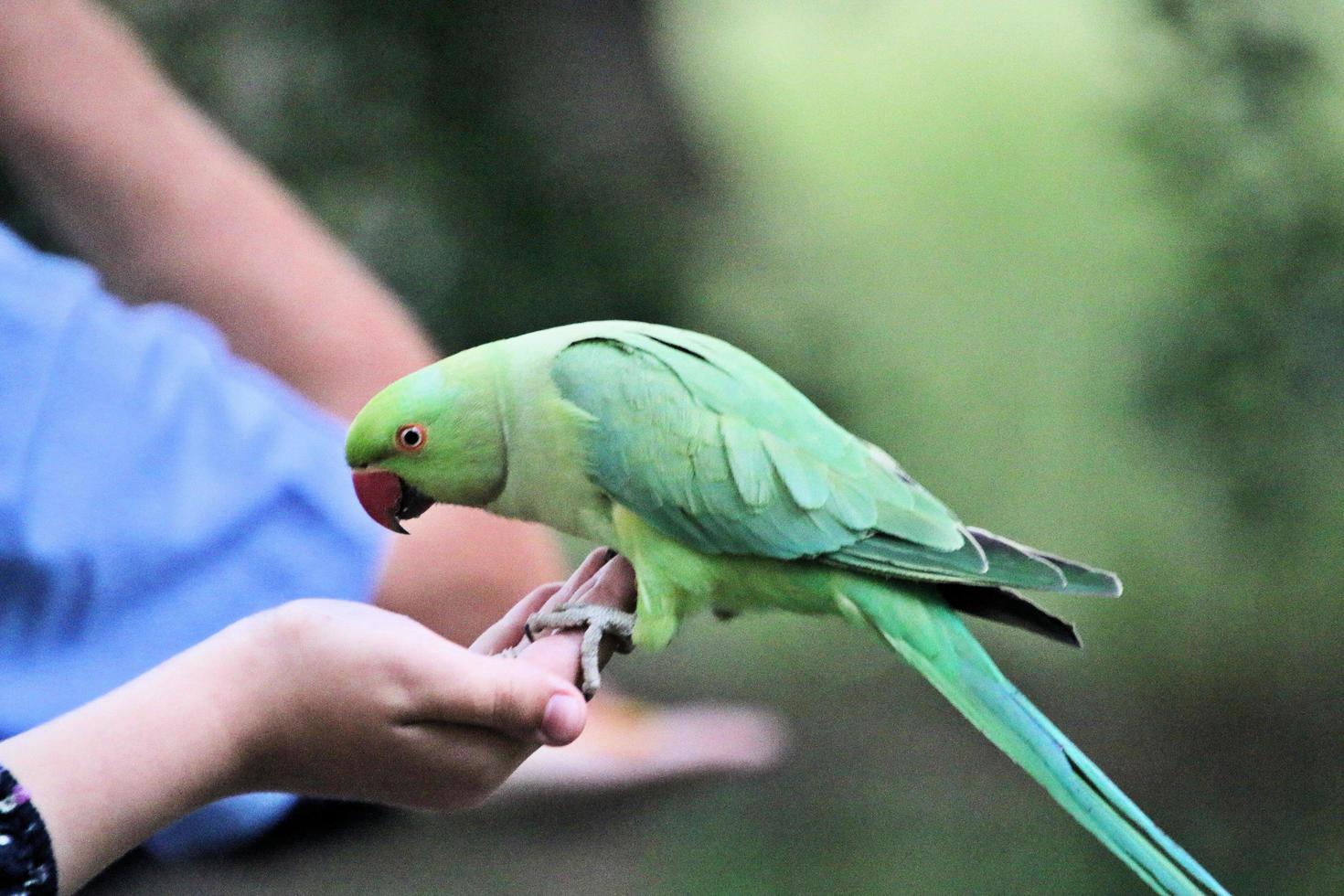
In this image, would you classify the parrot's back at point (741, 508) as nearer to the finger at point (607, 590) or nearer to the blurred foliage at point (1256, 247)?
the finger at point (607, 590)

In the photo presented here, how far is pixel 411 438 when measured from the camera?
96 centimetres

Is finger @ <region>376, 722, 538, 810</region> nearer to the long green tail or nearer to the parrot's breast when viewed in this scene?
the parrot's breast

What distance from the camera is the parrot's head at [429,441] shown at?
3.13 ft

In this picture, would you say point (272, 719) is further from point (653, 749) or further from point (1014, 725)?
point (653, 749)

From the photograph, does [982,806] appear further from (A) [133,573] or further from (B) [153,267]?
(B) [153,267]

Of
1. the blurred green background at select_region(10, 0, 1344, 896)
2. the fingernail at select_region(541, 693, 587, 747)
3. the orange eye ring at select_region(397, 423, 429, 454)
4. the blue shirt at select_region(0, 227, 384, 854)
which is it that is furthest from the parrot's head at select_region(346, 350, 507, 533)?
the blurred green background at select_region(10, 0, 1344, 896)

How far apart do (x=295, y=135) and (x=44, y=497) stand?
0.57 m

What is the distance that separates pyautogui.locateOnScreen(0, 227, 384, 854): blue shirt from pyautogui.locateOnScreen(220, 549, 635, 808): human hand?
629 mm

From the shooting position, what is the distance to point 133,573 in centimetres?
150

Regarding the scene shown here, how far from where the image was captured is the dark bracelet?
764mm

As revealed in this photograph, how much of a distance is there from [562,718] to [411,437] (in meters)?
0.25

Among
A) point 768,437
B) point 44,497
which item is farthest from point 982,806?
point 44,497

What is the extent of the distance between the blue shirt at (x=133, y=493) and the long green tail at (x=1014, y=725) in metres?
0.73

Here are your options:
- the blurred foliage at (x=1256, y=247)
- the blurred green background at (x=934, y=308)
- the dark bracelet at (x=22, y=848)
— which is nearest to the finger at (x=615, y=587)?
the dark bracelet at (x=22, y=848)
